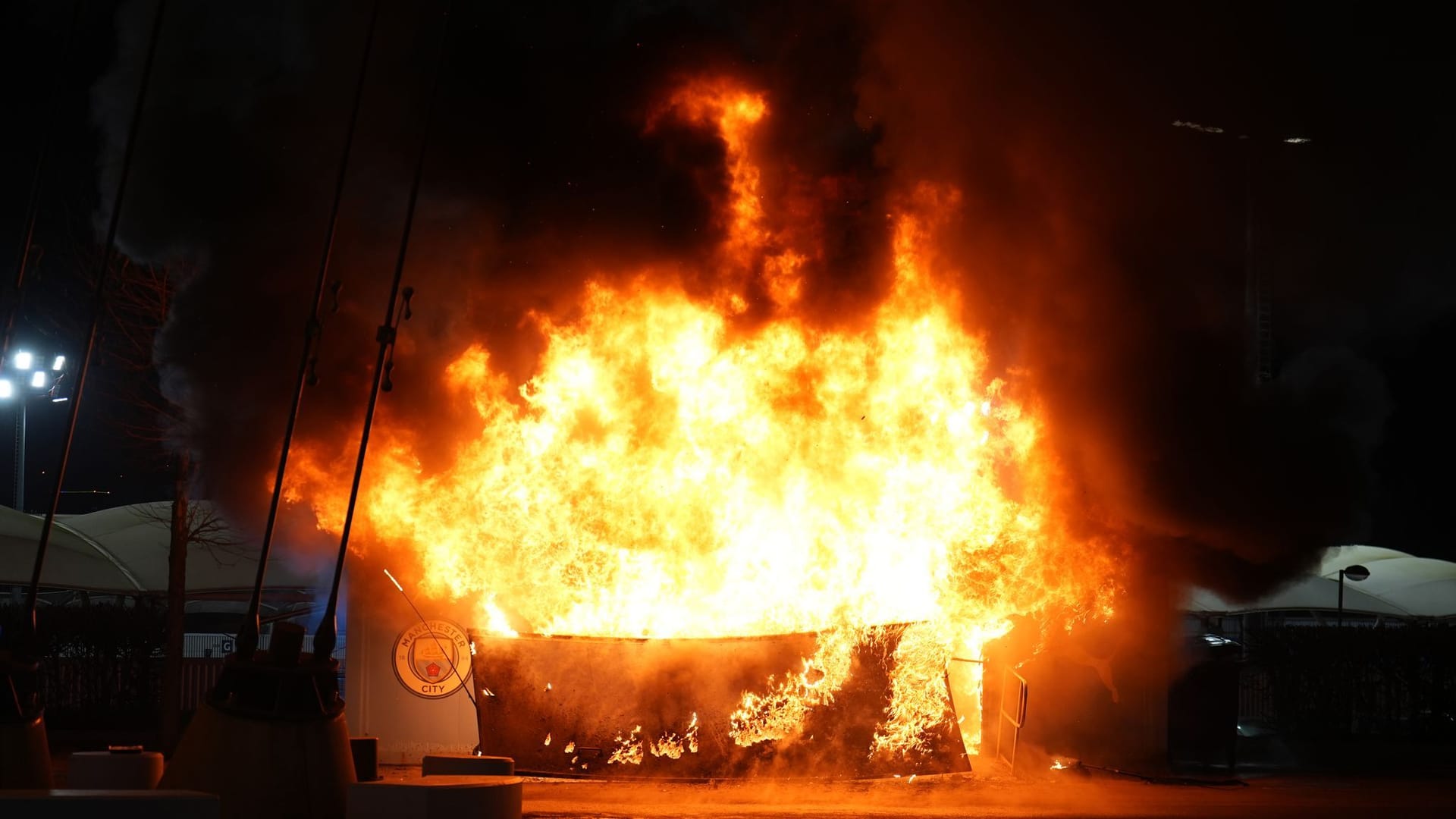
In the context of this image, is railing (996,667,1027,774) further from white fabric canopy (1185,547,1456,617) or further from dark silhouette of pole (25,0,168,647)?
white fabric canopy (1185,547,1456,617)

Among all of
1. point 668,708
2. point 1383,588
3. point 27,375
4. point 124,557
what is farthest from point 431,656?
point 1383,588

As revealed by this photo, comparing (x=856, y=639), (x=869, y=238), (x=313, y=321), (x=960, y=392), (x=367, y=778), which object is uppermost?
(x=869, y=238)

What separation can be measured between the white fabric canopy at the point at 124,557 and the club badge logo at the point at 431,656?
863 cm

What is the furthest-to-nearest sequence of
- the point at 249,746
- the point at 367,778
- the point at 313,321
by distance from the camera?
the point at 367,778 → the point at 313,321 → the point at 249,746

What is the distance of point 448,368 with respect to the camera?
16.5 meters

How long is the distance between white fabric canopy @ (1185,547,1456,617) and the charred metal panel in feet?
39.3

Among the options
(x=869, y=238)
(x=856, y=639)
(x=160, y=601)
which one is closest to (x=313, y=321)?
(x=856, y=639)

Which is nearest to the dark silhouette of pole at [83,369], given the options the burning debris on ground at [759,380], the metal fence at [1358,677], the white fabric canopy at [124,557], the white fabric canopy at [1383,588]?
the burning debris on ground at [759,380]

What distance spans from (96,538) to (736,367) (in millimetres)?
18112

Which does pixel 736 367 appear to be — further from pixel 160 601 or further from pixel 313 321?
pixel 160 601

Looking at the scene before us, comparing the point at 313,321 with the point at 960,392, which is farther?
the point at 960,392

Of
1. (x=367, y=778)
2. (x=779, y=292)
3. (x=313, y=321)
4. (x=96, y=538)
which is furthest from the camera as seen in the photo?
(x=96, y=538)

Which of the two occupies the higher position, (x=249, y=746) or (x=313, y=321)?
(x=313, y=321)

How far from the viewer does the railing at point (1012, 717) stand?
A: 15141 mm
